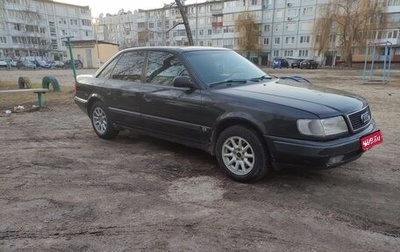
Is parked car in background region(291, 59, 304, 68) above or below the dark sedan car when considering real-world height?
below

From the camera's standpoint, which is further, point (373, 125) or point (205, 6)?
point (205, 6)

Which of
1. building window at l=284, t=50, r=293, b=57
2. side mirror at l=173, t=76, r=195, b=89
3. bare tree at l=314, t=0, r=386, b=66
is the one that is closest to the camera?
side mirror at l=173, t=76, r=195, b=89

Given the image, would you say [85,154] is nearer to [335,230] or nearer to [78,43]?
[335,230]

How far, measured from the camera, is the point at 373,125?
4.18m

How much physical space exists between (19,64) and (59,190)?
5320cm

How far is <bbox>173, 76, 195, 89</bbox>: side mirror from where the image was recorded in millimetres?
4355

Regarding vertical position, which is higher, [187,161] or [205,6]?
[205,6]

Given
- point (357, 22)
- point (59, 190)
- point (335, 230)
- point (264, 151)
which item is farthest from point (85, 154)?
point (357, 22)

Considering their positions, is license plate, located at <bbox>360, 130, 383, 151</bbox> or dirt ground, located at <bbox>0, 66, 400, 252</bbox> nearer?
dirt ground, located at <bbox>0, 66, 400, 252</bbox>

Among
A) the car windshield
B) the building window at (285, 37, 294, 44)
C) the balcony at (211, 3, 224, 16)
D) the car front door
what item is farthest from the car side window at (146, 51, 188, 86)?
the balcony at (211, 3, 224, 16)

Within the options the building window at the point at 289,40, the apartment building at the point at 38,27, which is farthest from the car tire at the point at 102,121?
the apartment building at the point at 38,27

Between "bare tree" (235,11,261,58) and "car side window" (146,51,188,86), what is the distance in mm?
53121

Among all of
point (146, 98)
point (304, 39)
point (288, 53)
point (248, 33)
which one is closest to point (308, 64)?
point (248, 33)

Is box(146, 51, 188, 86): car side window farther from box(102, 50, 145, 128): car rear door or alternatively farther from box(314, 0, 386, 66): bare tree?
box(314, 0, 386, 66): bare tree
